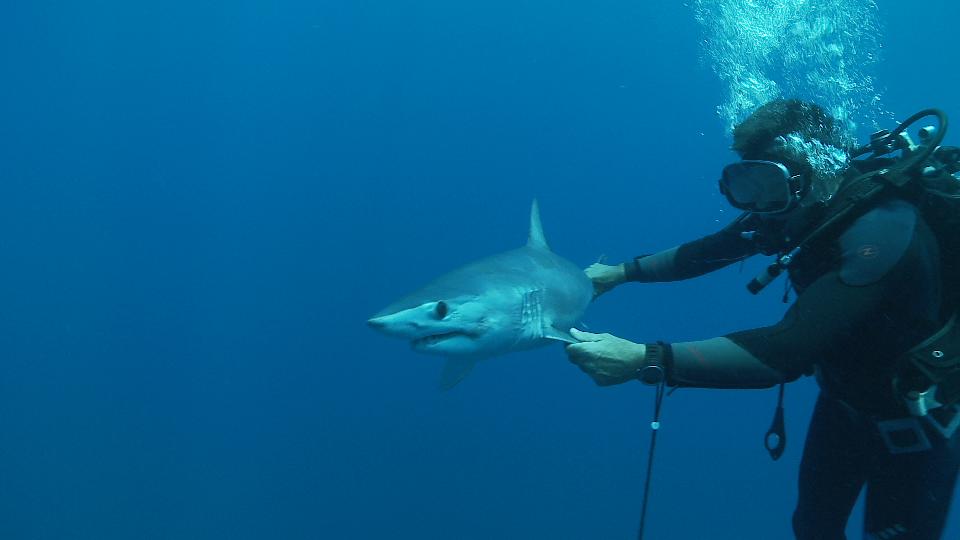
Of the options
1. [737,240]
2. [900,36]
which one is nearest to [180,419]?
[737,240]

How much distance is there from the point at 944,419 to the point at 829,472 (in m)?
1.02

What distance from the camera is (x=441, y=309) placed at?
3.90 m

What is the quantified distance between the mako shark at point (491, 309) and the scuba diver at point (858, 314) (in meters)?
1.20

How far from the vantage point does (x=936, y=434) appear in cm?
296

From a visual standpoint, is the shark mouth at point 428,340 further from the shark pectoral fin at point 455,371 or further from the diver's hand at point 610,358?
the diver's hand at point 610,358

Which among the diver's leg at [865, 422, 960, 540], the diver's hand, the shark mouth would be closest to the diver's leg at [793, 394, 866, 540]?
the diver's leg at [865, 422, 960, 540]

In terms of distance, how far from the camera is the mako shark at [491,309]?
388 centimetres

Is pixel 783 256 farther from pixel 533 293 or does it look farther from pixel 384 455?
pixel 384 455

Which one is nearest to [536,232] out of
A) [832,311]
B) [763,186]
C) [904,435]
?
[763,186]

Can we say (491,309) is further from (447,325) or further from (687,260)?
(687,260)

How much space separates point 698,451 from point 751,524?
1.73 m

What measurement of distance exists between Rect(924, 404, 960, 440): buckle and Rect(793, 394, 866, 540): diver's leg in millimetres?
656

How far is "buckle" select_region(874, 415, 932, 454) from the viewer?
115 inches

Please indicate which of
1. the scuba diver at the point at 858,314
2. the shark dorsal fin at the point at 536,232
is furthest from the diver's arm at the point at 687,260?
the scuba diver at the point at 858,314
